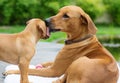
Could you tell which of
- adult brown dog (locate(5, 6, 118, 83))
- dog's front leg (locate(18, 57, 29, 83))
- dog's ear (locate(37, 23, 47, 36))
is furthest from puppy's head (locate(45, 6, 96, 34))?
dog's front leg (locate(18, 57, 29, 83))

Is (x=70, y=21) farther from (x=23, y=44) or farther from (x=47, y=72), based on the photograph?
(x=47, y=72)

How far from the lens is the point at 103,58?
444 cm

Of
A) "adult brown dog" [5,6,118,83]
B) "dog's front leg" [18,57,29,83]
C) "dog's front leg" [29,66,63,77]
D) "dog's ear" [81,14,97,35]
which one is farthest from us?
"dog's front leg" [29,66,63,77]

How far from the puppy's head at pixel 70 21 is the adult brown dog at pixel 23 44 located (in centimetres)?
17

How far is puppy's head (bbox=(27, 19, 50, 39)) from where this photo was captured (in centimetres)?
488

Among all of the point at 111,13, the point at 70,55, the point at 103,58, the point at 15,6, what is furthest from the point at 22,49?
the point at 111,13

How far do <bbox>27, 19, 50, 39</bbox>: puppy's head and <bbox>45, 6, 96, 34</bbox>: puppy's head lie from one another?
11cm

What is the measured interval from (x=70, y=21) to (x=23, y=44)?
0.60 meters

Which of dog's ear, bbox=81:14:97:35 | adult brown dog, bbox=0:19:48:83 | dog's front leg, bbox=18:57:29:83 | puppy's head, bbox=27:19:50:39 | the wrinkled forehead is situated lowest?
dog's front leg, bbox=18:57:29:83

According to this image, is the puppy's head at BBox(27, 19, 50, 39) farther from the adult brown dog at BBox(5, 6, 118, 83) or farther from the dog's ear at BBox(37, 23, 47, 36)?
the adult brown dog at BBox(5, 6, 118, 83)

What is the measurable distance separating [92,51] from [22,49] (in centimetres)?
78

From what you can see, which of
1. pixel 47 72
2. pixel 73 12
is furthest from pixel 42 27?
pixel 47 72

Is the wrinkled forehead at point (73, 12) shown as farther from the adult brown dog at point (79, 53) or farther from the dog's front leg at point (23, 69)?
the dog's front leg at point (23, 69)

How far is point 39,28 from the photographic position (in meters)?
4.96
